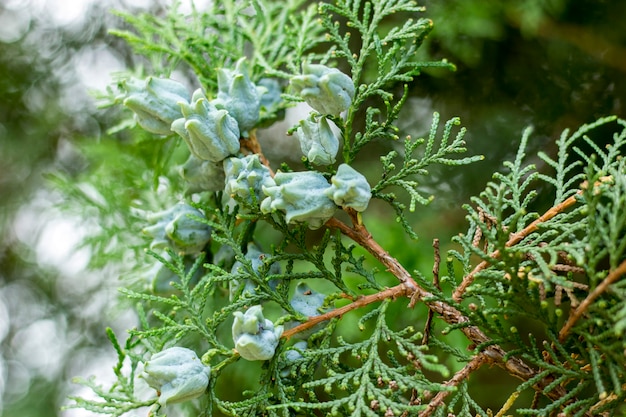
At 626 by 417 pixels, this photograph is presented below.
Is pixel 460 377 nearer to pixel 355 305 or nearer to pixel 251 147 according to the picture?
pixel 355 305

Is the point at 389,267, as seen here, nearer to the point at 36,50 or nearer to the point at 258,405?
the point at 258,405

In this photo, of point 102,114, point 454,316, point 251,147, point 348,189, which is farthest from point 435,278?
point 102,114

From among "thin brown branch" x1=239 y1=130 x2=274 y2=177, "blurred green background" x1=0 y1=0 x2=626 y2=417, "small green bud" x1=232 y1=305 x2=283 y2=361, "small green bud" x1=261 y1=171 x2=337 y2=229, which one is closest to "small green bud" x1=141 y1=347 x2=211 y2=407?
"small green bud" x1=232 y1=305 x2=283 y2=361

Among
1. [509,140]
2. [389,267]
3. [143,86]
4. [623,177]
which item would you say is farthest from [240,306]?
[509,140]

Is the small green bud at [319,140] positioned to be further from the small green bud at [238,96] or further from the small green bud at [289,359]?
the small green bud at [289,359]

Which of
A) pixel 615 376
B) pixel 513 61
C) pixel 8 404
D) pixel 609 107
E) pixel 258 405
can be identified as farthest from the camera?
pixel 8 404

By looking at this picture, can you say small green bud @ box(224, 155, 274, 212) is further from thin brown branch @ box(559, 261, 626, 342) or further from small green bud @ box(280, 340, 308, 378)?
thin brown branch @ box(559, 261, 626, 342)
